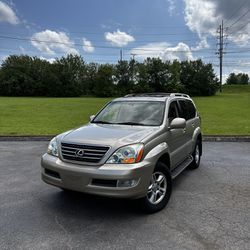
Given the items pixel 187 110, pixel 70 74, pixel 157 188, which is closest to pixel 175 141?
pixel 157 188

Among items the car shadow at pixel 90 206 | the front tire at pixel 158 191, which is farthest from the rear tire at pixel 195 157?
the car shadow at pixel 90 206

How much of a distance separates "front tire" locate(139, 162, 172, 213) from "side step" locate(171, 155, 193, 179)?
411 millimetres

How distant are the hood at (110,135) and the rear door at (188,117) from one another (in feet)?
4.80

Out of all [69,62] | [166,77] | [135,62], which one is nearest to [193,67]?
[166,77]

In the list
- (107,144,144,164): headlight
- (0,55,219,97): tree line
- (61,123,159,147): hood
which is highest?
(0,55,219,97): tree line

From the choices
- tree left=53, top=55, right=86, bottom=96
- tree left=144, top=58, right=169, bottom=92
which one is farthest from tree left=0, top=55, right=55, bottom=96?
tree left=144, top=58, right=169, bottom=92

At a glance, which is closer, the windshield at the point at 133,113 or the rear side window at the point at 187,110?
the windshield at the point at 133,113

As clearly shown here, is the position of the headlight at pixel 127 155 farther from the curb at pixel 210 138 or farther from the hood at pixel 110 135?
the curb at pixel 210 138

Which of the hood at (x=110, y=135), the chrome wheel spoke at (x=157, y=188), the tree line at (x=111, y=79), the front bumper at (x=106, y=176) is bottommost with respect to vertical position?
the chrome wheel spoke at (x=157, y=188)

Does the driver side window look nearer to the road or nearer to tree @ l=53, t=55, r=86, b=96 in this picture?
the road

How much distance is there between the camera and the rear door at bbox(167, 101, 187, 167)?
4.36 m

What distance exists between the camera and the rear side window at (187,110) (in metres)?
5.33

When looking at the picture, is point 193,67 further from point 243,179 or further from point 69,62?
point 243,179

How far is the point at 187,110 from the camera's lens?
5.68 metres
